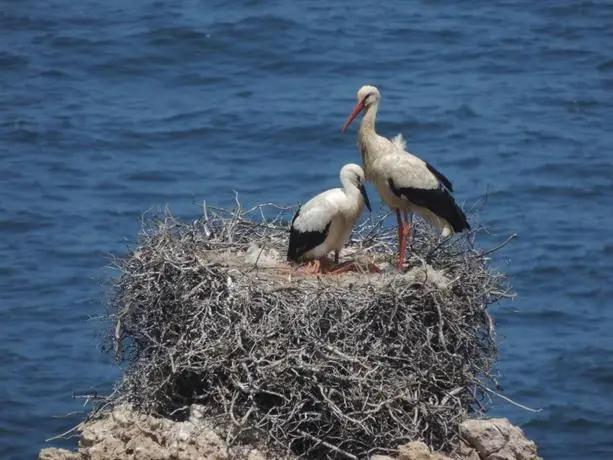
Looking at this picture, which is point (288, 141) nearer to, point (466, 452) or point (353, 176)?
point (353, 176)

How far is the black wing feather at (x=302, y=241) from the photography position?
12828 mm

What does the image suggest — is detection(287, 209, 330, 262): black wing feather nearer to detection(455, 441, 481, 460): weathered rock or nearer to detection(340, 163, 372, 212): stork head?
detection(340, 163, 372, 212): stork head

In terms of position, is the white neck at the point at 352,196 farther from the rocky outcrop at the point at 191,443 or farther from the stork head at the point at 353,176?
the rocky outcrop at the point at 191,443

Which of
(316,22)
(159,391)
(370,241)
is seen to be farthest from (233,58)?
(159,391)

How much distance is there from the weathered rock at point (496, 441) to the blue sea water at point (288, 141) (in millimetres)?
7338

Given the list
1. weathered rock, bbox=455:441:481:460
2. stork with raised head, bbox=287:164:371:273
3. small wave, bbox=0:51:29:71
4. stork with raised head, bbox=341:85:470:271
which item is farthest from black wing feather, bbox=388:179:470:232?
small wave, bbox=0:51:29:71

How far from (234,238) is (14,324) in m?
8.88

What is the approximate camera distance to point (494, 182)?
958 inches

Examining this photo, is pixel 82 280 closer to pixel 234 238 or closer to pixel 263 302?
pixel 234 238

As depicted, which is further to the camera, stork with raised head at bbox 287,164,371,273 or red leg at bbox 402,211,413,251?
red leg at bbox 402,211,413,251

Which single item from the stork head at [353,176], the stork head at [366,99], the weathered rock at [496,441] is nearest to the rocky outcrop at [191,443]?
the weathered rock at [496,441]

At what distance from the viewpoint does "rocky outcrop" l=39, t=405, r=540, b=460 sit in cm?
1110

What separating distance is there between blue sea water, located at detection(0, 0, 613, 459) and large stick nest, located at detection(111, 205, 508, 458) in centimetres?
681

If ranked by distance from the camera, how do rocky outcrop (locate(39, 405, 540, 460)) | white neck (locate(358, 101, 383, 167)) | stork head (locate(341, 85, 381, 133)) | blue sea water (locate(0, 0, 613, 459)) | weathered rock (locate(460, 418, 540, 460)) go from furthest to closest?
1. blue sea water (locate(0, 0, 613, 459))
2. stork head (locate(341, 85, 381, 133))
3. white neck (locate(358, 101, 383, 167))
4. weathered rock (locate(460, 418, 540, 460))
5. rocky outcrop (locate(39, 405, 540, 460))
